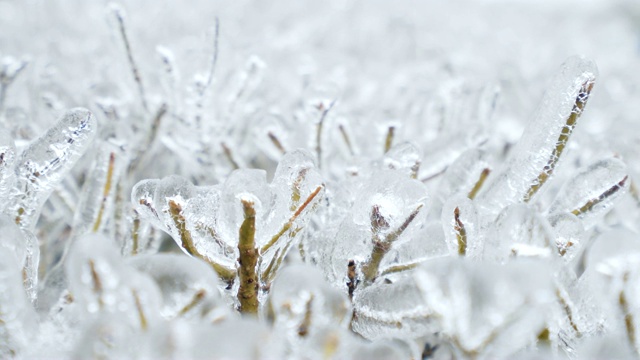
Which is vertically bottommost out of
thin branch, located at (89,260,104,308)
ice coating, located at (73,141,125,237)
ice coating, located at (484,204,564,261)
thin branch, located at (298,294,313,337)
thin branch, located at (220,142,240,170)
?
thin branch, located at (220,142,240,170)

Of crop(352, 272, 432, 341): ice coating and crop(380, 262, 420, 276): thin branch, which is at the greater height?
crop(352, 272, 432, 341): ice coating

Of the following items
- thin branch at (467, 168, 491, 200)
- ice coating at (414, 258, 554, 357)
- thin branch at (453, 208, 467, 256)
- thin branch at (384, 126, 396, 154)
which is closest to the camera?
ice coating at (414, 258, 554, 357)

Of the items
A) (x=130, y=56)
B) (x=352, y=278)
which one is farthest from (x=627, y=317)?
(x=130, y=56)

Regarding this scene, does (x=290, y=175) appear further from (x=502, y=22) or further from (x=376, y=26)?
(x=502, y=22)

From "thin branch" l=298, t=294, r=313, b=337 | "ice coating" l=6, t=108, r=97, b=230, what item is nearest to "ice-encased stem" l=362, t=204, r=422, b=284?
"thin branch" l=298, t=294, r=313, b=337

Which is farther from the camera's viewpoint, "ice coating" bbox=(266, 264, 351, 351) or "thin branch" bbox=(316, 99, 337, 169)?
"thin branch" bbox=(316, 99, 337, 169)

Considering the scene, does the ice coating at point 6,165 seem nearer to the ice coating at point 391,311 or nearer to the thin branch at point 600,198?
the ice coating at point 391,311

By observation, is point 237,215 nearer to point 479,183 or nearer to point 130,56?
point 479,183

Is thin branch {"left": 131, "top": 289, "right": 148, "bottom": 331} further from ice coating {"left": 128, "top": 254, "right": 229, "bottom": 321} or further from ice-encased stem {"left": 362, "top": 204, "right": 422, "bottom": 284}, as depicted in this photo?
ice-encased stem {"left": 362, "top": 204, "right": 422, "bottom": 284}
